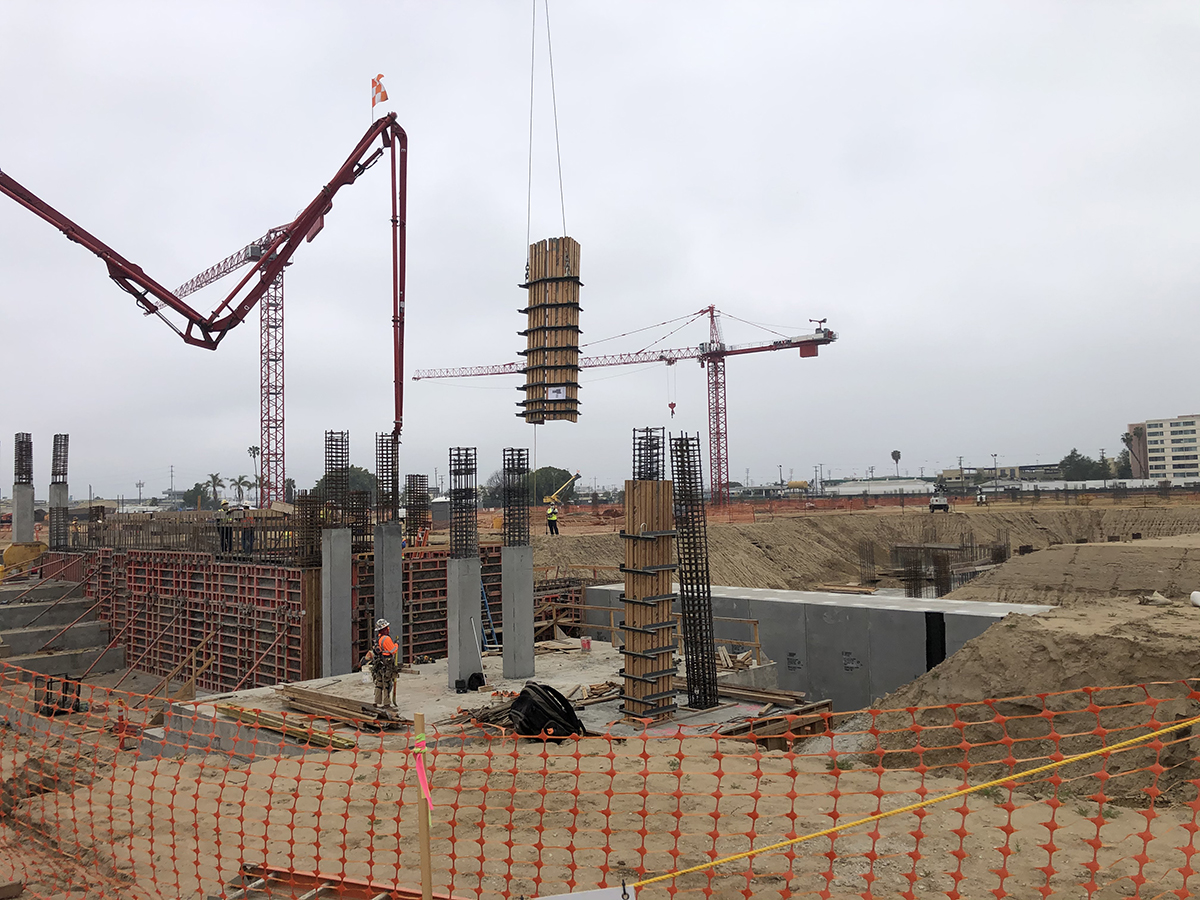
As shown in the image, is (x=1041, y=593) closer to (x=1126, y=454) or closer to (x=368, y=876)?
(x=368, y=876)

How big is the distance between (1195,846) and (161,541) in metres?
26.1

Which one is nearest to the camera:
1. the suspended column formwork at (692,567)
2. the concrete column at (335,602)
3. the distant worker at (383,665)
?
the distant worker at (383,665)

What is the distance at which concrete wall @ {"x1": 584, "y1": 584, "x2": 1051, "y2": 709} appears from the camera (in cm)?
1661

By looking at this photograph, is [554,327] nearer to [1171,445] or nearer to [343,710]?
[343,710]

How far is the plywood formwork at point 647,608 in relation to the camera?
12156 mm

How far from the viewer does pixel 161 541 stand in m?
24.2

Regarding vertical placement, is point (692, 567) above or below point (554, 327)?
below

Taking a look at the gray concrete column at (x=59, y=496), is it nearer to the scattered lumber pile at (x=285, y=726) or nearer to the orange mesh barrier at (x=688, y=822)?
the scattered lumber pile at (x=285, y=726)

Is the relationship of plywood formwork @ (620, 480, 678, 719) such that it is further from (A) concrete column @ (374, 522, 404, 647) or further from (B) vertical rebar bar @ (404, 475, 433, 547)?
(B) vertical rebar bar @ (404, 475, 433, 547)

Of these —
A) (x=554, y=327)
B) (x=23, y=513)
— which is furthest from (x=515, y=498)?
(x=23, y=513)

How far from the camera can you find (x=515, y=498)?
50.1 feet

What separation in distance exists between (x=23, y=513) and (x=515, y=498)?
2975 cm

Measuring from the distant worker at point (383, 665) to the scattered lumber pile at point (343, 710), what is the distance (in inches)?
10.7

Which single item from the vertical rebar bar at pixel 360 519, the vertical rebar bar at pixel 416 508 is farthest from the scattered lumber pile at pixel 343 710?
the vertical rebar bar at pixel 416 508
